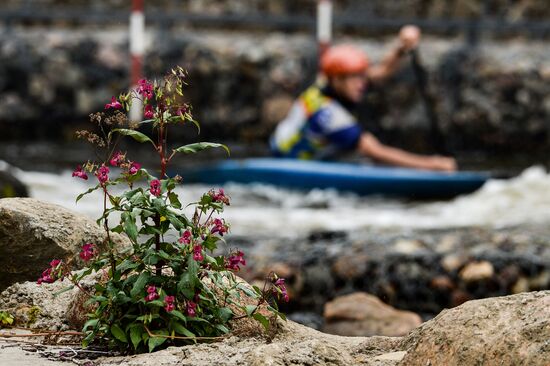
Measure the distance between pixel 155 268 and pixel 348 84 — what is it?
6117 mm

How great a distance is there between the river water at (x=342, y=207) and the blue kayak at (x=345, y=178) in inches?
2.6

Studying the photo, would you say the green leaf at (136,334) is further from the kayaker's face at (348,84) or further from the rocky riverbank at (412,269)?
the kayaker's face at (348,84)

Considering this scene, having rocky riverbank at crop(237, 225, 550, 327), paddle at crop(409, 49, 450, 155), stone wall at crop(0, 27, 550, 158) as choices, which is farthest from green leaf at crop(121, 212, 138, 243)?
stone wall at crop(0, 27, 550, 158)

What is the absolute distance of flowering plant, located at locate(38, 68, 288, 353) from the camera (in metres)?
2.46

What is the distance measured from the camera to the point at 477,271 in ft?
17.0

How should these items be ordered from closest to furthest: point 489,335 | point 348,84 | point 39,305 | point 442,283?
point 489,335 → point 39,305 → point 442,283 → point 348,84

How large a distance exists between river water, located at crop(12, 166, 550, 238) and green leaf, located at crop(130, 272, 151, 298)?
3762mm

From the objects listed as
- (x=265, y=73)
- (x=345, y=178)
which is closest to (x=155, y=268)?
(x=345, y=178)

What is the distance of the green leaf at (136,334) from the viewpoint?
95.0 inches

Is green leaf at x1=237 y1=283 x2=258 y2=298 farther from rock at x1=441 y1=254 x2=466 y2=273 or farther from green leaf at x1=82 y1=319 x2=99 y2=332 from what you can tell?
rock at x1=441 y1=254 x2=466 y2=273

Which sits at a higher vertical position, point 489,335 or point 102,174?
point 102,174

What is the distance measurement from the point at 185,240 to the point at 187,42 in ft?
28.2

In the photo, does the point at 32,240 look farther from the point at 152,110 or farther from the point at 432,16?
the point at 432,16

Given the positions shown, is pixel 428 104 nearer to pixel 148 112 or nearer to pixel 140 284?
pixel 148 112
